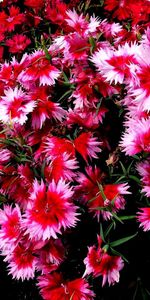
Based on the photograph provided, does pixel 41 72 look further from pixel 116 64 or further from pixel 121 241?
pixel 121 241

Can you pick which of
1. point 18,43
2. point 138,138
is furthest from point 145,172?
point 18,43

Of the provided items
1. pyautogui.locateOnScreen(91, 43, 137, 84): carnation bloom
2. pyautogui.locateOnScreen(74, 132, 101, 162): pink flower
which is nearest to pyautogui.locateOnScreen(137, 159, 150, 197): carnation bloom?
pyautogui.locateOnScreen(74, 132, 101, 162): pink flower

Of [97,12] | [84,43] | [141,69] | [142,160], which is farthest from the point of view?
[97,12]

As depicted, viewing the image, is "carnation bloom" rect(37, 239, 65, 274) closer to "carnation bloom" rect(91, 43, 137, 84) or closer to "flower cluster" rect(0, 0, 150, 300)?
"flower cluster" rect(0, 0, 150, 300)

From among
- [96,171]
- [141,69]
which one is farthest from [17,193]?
[141,69]

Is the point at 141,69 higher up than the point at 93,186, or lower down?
higher up

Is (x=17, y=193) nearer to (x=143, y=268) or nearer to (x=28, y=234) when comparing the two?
(x=28, y=234)

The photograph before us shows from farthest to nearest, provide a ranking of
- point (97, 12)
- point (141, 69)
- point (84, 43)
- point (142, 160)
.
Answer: point (97, 12)
point (84, 43)
point (142, 160)
point (141, 69)
